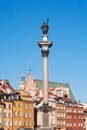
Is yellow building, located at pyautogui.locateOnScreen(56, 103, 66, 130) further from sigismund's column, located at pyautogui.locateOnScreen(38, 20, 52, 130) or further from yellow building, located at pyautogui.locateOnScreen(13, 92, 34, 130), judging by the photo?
sigismund's column, located at pyautogui.locateOnScreen(38, 20, 52, 130)

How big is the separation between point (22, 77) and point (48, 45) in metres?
63.7

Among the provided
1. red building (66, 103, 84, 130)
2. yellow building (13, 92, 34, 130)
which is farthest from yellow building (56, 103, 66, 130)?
yellow building (13, 92, 34, 130)

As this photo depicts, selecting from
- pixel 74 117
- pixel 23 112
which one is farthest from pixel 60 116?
pixel 23 112

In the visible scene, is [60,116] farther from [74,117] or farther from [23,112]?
[23,112]

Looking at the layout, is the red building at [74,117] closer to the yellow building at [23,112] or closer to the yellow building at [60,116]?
the yellow building at [60,116]

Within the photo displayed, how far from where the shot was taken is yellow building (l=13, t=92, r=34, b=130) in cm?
10419

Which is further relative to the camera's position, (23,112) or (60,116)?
(60,116)

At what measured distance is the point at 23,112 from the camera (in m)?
106

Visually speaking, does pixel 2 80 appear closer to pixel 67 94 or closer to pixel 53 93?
pixel 53 93

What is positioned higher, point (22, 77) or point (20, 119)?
point (22, 77)

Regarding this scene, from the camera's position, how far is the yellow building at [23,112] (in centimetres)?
10419

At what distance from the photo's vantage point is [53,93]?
13238cm

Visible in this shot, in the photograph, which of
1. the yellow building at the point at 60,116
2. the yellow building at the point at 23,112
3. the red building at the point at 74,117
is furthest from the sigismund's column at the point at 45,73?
the red building at the point at 74,117

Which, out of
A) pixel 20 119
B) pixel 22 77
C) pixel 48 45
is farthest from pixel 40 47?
pixel 22 77
